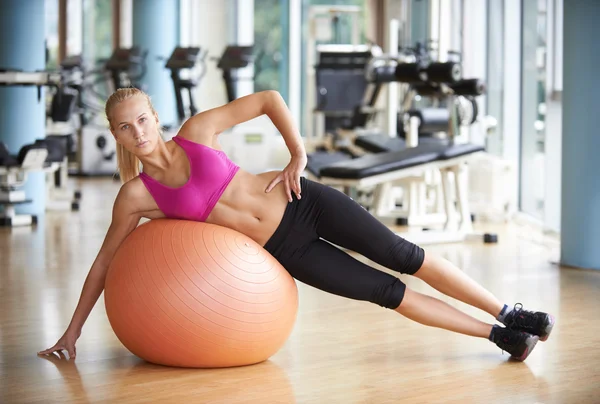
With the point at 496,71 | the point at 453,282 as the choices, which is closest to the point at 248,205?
the point at 453,282

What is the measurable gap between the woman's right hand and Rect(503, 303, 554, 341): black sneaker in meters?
1.33

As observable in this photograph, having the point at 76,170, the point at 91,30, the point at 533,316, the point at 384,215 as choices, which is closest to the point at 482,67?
the point at 384,215

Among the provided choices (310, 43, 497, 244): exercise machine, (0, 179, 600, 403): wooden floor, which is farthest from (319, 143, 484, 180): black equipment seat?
(0, 179, 600, 403): wooden floor

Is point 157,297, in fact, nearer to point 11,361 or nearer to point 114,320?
point 114,320

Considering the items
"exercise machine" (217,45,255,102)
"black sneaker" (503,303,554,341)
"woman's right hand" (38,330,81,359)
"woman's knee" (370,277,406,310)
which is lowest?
"woman's right hand" (38,330,81,359)

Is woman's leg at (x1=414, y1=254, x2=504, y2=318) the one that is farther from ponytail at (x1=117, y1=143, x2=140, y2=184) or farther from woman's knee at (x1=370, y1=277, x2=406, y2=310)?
ponytail at (x1=117, y1=143, x2=140, y2=184)

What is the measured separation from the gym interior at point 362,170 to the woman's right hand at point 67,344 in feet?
0.13

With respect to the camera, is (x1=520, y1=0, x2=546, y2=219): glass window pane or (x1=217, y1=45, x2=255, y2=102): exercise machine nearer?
(x1=520, y1=0, x2=546, y2=219): glass window pane

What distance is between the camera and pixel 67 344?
2.79m

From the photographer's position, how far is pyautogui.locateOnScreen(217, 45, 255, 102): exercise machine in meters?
9.27

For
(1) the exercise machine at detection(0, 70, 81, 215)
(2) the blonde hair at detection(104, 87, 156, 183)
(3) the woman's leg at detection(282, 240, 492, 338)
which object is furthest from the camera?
(1) the exercise machine at detection(0, 70, 81, 215)

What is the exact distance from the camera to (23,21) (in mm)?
6457

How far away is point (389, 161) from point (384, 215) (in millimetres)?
1143

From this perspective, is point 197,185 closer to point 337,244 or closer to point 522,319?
point 337,244
